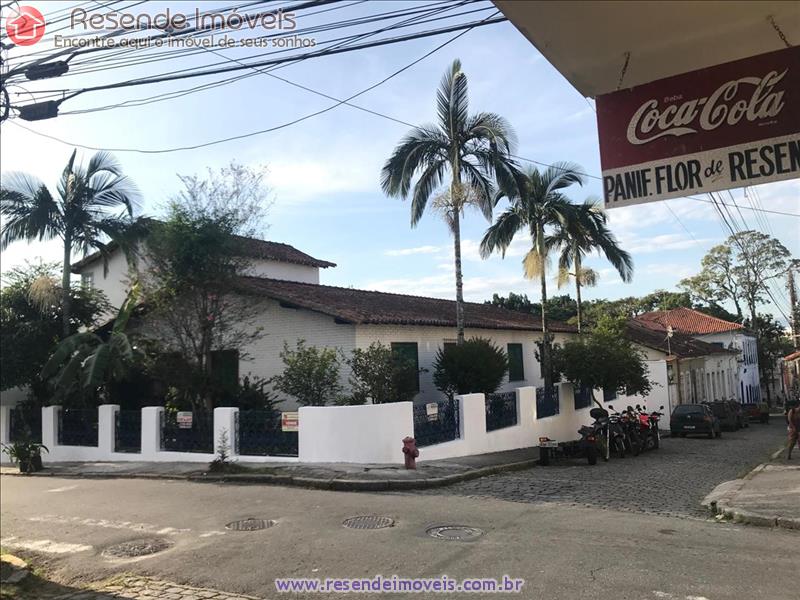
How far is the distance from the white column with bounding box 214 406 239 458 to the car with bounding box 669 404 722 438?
759 inches

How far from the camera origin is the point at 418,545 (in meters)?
6.71

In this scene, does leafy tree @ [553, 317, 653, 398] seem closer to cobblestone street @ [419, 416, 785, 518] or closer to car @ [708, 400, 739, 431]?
cobblestone street @ [419, 416, 785, 518]

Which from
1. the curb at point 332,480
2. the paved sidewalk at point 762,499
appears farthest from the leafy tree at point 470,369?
the paved sidewalk at point 762,499

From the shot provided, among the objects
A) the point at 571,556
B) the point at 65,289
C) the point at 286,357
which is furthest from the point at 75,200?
the point at 571,556

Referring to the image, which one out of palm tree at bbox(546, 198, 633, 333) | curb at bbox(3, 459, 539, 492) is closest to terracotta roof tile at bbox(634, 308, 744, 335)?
palm tree at bbox(546, 198, 633, 333)

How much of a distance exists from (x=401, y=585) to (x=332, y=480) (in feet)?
18.2

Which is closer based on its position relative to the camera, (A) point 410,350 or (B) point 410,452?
(B) point 410,452

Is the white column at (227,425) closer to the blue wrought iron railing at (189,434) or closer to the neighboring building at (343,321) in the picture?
the blue wrought iron railing at (189,434)

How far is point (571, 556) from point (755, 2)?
5110mm

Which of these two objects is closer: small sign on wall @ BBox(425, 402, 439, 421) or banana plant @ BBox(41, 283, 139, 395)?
small sign on wall @ BBox(425, 402, 439, 421)

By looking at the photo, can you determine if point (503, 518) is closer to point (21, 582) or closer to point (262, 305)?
point (21, 582)

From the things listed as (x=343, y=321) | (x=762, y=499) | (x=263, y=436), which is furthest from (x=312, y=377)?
(x=762, y=499)

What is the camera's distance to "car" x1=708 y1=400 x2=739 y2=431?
97.0 feet

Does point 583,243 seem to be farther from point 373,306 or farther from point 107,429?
point 107,429
